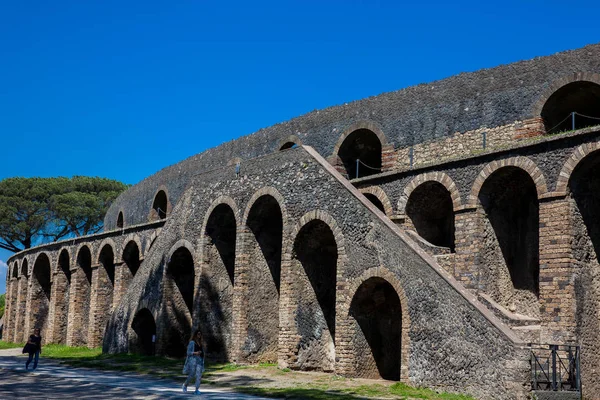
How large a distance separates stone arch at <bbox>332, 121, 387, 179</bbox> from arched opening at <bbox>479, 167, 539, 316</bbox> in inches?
222

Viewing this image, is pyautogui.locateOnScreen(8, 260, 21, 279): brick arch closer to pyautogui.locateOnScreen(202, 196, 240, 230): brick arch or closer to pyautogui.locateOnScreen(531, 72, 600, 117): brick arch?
pyautogui.locateOnScreen(202, 196, 240, 230): brick arch

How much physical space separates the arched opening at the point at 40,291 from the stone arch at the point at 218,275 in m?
17.1

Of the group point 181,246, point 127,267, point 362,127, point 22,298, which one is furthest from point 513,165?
point 22,298

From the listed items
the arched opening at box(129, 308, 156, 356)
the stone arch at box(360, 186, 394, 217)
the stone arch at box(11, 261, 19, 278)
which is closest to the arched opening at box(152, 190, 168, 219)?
the stone arch at box(11, 261, 19, 278)

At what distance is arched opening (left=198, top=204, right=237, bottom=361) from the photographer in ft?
59.5

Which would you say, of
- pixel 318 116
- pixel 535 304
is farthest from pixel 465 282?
pixel 318 116

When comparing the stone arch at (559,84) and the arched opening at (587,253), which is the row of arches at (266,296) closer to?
the arched opening at (587,253)

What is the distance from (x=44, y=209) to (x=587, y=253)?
38.9 m

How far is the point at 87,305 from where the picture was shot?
29375 mm

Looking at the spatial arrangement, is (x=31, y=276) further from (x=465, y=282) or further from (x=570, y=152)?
(x=570, y=152)

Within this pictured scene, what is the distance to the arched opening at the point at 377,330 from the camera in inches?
565

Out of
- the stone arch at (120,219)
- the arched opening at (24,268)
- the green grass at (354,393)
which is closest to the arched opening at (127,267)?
the stone arch at (120,219)

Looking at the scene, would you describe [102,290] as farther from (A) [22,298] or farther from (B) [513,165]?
(B) [513,165]

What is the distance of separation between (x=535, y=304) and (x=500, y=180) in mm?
2734
